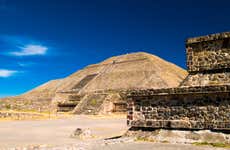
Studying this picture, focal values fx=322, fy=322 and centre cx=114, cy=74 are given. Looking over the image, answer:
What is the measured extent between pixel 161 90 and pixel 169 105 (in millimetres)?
554

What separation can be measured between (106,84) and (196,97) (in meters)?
49.9

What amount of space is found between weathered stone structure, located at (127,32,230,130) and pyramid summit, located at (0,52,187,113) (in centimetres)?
2324

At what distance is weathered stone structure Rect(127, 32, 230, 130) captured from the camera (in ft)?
30.8

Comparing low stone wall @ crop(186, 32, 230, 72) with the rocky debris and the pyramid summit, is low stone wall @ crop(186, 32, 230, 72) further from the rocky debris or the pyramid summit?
the pyramid summit

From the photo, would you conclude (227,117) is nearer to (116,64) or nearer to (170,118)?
(170,118)

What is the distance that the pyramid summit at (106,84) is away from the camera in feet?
138

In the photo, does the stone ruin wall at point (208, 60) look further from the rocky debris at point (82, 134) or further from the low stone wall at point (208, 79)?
the rocky debris at point (82, 134)

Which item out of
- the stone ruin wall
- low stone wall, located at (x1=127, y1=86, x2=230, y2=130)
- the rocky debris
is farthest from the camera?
the rocky debris

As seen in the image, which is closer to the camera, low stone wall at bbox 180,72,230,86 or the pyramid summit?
low stone wall at bbox 180,72,230,86

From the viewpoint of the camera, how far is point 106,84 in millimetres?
59562

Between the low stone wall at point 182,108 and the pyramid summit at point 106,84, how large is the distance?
24.9 meters

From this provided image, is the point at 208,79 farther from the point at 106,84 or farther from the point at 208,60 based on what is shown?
the point at 106,84

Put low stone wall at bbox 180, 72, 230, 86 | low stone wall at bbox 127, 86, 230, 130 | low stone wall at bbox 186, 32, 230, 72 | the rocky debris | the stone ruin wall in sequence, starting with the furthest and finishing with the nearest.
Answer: the rocky debris, low stone wall at bbox 186, 32, 230, 72, the stone ruin wall, low stone wall at bbox 180, 72, 230, 86, low stone wall at bbox 127, 86, 230, 130

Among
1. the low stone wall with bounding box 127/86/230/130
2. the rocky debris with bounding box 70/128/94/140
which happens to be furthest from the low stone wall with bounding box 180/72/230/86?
the rocky debris with bounding box 70/128/94/140
